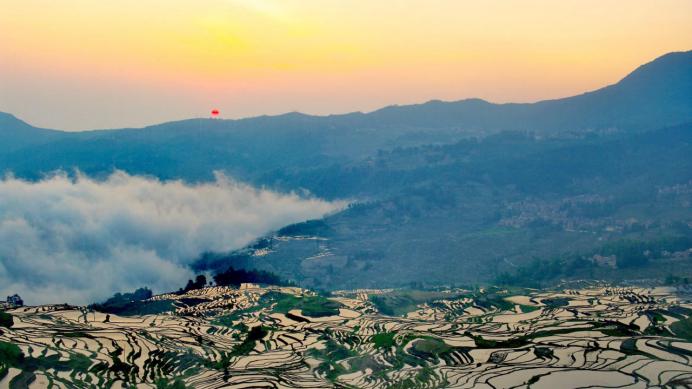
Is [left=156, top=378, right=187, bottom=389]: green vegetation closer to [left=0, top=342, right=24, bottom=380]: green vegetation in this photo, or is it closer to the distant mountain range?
[left=0, top=342, right=24, bottom=380]: green vegetation

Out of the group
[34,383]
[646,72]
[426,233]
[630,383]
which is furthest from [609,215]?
[646,72]

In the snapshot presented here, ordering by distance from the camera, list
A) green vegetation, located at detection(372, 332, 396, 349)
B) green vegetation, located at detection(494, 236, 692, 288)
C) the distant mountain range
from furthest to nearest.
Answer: the distant mountain range, green vegetation, located at detection(494, 236, 692, 288), green vegetation, located at detection(372, 332, 396, 349)

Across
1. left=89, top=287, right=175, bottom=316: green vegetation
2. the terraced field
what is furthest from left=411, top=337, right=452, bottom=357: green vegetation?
left=89, top=287, right=175, bottom=316: green vegetation

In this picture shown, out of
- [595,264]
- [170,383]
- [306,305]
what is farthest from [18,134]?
[170,383]

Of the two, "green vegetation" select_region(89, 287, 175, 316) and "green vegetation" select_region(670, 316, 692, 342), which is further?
"green vegetation" select_region(89, 287, 175, 316)

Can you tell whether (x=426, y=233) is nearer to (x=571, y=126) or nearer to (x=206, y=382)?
(x=206, y=382)

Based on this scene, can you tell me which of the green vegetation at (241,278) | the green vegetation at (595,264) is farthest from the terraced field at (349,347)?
the green vegetation at (595,264)

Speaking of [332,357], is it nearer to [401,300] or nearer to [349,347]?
[349,347]
